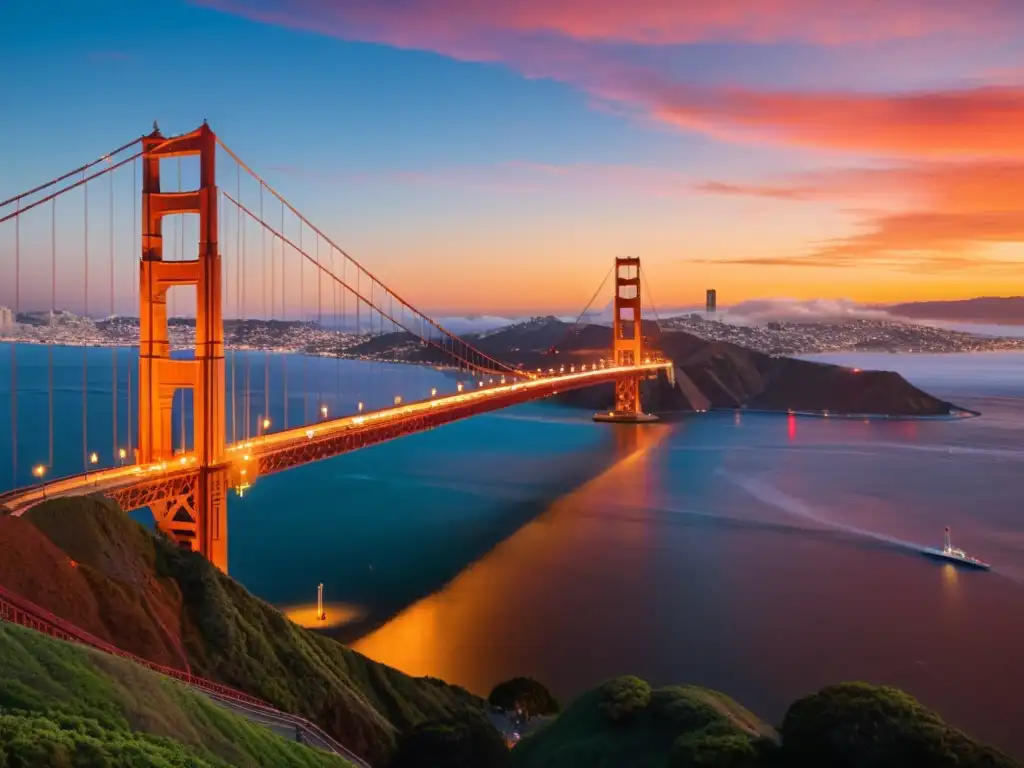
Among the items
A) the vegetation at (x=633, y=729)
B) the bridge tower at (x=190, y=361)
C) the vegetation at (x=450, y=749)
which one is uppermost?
the bridge tower at (x=190, y=361)

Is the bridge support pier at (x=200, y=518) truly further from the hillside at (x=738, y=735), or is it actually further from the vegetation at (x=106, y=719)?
the vegetation at (x=106, y=719)

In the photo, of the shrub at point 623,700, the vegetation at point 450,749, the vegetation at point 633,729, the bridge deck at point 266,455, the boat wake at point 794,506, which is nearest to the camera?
the vegetation at point 633,729

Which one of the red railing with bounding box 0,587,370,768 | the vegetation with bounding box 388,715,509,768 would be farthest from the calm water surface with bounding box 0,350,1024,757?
the red railing with bounding box 0,587,370,768

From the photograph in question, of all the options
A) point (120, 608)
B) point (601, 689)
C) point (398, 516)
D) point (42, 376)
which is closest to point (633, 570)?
point (398, 516)

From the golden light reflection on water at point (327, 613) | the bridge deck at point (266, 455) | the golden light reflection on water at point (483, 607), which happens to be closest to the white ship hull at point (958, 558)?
the golden light reflection on water at point (483, 607)

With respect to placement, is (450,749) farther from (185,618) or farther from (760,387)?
(760,387)

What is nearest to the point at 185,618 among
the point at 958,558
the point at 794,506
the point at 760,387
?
the point at 958,558
